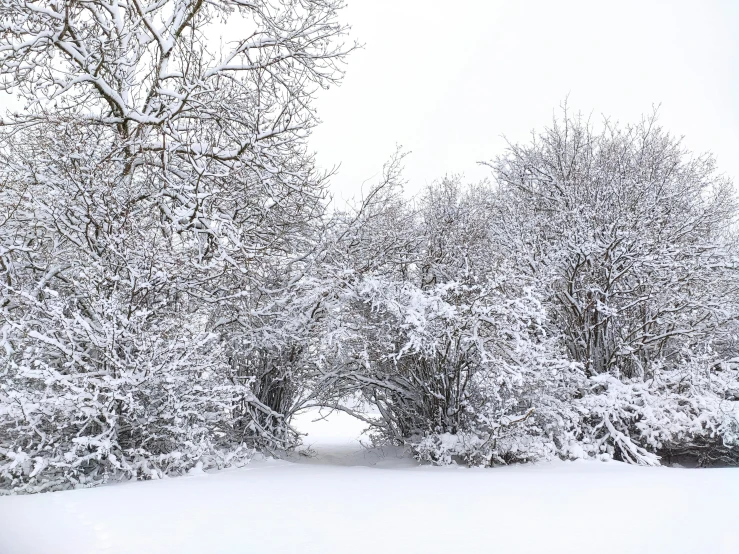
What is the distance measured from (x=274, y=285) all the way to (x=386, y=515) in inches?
190

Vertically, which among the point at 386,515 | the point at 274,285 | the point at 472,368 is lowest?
the point at 386,515

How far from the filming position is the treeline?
5.13 metres

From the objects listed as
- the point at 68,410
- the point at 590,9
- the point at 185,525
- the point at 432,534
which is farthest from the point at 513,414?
the point at 590,9

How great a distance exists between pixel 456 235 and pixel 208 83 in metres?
4.21

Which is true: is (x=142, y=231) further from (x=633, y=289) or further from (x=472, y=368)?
(x=633, y=289)

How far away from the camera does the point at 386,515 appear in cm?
331

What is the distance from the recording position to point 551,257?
304 inches

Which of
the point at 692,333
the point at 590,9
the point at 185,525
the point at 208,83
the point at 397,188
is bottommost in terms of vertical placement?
the point at 185,525

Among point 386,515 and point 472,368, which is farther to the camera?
point 472,368

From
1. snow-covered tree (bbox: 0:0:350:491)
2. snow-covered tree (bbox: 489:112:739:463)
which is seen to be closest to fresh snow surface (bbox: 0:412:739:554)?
snow-covered tree (bbox: 0:0:350:491)

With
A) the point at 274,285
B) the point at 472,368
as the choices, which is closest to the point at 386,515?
the point at 472,368

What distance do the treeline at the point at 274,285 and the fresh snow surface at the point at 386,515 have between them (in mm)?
1130

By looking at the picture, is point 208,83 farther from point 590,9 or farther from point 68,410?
point 590,9

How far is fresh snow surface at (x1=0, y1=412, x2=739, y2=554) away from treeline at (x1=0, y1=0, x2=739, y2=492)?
3.71ft
